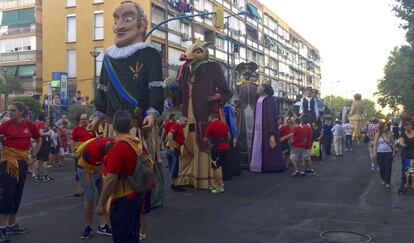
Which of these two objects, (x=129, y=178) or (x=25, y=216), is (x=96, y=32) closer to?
(x=25, y=216)

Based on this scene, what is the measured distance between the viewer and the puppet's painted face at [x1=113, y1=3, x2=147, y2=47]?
6719 millimetres

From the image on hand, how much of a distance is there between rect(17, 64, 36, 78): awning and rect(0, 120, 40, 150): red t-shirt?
3991cm

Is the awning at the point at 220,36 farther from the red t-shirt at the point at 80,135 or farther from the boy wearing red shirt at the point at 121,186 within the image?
the boy wearing red shirt at the point at 121,186

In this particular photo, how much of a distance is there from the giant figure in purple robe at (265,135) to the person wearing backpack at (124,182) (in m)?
8.66

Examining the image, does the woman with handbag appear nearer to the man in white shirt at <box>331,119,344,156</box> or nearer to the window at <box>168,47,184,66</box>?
the man in white shirt at <box>331,119,344,156</box>

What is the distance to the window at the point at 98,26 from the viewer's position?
37781mm

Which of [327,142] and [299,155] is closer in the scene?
[299,155]

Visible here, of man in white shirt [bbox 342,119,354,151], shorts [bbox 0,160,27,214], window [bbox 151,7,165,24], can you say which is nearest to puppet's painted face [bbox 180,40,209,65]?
shorts [bbox 0,160,27,214]

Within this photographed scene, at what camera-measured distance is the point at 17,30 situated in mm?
45094

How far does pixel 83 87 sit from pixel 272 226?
3364 centimetres

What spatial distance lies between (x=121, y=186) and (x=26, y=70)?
143 ft

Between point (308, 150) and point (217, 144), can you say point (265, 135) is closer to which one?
point (308, 150)

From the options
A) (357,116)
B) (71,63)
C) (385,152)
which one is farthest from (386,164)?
(71,63)

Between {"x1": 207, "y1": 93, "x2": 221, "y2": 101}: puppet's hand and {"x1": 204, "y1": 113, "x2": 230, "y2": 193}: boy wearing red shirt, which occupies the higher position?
{"x1": 207, "y1": 93, "x2": 221, "y2": 101}: puppet's hand
